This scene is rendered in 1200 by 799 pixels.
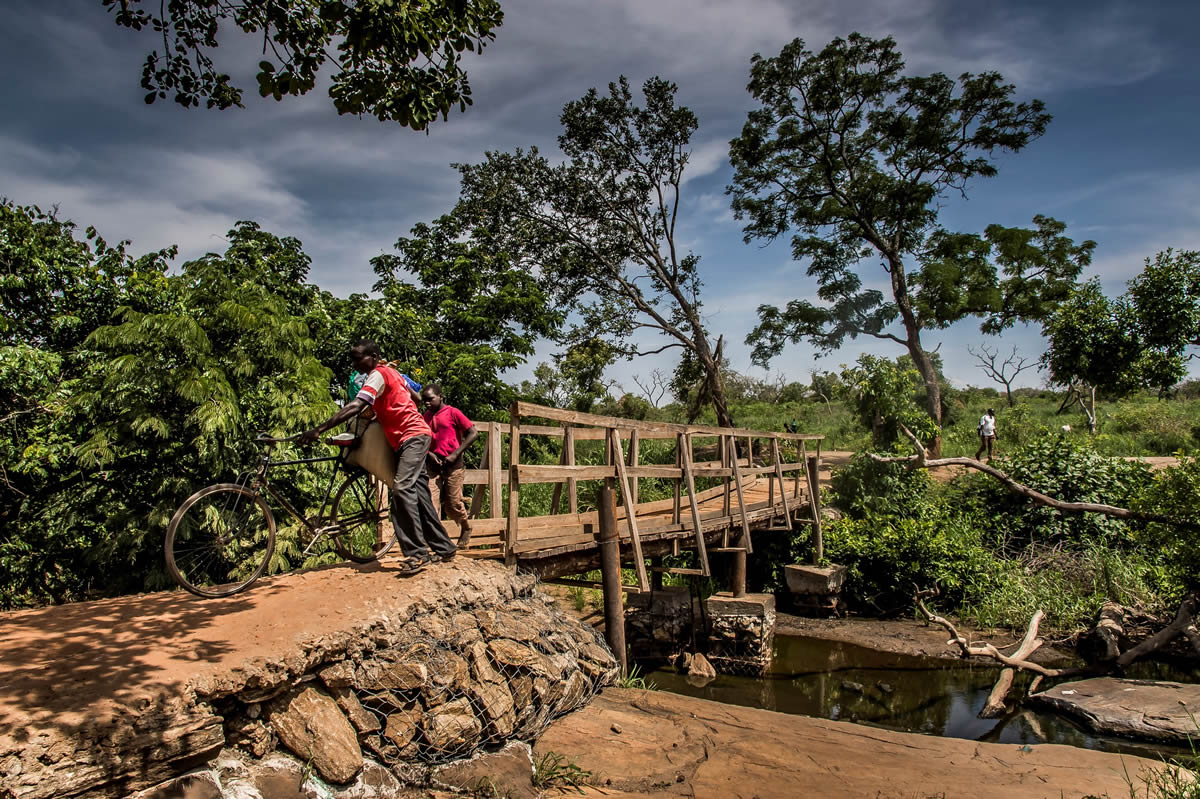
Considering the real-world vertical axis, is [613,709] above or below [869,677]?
above

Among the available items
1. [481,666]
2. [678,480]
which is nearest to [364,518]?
[481,666]

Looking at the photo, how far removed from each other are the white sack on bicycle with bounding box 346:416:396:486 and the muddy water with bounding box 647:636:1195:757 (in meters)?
5.47

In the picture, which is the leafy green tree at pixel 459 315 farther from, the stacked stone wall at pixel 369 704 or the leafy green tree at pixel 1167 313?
the leafy green tree at pixel 1167 313

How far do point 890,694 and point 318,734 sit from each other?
7699 millimetres

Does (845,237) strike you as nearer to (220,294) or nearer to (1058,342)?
(1058,342)

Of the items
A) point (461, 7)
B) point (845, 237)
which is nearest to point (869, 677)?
point (461, 7)

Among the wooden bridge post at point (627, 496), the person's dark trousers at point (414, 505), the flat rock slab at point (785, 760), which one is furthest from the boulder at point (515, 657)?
the wooden bridge post at point (627, 496)

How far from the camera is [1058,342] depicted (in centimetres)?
1866

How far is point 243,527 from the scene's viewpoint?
488 centimetres

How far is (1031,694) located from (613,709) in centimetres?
579

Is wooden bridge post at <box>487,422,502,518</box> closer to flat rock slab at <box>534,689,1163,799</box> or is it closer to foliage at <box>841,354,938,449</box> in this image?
flat rock slab at <box>534,689,1163,799</box>

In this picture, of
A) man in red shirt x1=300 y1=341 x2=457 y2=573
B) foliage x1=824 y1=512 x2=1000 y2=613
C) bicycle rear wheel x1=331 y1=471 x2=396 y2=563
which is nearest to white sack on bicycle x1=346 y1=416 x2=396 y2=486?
man in red shirt x1=300 y1=341 x2=457 y2=573

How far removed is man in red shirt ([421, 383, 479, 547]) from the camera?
6.17m

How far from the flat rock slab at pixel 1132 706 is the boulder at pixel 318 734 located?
7.55 metres
